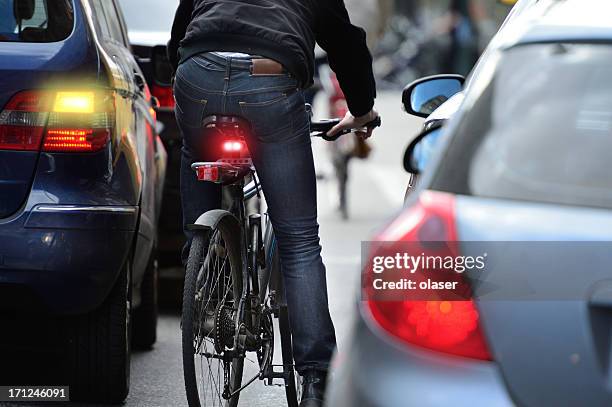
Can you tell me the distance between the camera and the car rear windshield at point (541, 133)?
3.00 m

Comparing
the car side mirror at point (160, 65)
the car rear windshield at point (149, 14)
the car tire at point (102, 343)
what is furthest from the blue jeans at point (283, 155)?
the car rear windshield at point (149, 14)

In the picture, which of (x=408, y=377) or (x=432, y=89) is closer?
(x=408, y=377)

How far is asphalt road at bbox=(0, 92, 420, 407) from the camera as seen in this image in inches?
237

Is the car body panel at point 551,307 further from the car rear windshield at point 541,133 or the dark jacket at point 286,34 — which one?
the dark jacket at point 286,34

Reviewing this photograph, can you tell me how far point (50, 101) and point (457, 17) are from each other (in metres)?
25.1

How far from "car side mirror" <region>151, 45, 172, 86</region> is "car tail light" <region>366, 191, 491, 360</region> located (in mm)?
3173

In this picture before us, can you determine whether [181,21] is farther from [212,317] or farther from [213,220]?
[212,317]

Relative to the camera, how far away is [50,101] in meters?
5.09

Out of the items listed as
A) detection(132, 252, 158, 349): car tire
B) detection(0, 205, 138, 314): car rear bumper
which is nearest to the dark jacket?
detection(0, 205, 138, 314): car rear bumper

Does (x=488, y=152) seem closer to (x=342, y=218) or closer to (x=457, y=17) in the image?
(x=342, y=218)

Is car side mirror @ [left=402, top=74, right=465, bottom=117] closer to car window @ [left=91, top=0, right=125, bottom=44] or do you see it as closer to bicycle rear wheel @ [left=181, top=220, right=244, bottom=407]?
bicycle rear wheel @ [left=181, top=220, right=244, bottom=407]

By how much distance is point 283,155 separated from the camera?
474 centimetres

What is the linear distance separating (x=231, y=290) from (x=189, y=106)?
60 centimetres

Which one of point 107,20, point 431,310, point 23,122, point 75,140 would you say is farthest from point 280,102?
point 431,310
